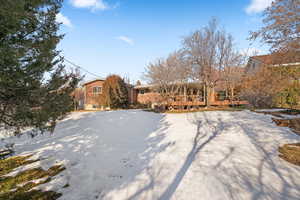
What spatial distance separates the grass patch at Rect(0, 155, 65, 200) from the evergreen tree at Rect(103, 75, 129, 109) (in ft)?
38.7

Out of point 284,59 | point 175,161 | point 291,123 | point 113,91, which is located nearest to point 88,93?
point 113,91

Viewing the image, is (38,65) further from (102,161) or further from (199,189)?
(199,189)

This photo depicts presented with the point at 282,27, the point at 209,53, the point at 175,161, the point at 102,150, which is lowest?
the point at 102,150

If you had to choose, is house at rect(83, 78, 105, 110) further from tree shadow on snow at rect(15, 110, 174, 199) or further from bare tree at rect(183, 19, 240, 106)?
bare tree at rect(183, 19, 240, 106)

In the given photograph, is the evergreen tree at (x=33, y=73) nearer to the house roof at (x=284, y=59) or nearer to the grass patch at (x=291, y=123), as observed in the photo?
the house roof at (x=284, y=59)

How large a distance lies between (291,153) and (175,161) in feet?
12.0

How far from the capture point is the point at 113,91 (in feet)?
55.3

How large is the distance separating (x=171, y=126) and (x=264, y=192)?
5397mm

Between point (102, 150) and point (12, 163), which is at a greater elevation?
point (102, 150)

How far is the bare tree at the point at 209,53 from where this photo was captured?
12.6 meters

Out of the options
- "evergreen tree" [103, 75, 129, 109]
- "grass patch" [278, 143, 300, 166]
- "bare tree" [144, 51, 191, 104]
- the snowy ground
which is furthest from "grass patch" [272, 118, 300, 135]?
"evergreen tree" [103, 75, 129, 109]

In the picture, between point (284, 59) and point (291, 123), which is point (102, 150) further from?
point (291, 123)

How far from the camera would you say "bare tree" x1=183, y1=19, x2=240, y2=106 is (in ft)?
41.2

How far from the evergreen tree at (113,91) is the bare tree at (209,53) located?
28.4ft
